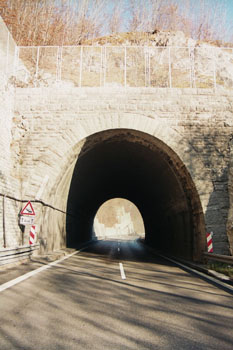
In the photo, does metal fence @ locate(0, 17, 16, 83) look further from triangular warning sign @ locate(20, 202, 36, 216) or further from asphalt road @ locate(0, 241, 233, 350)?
asphalt road @ locate(0, 241, 233, 350)

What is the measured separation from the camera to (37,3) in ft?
90.7

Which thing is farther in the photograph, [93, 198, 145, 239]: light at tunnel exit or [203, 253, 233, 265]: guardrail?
[93, 198, 145, 239]: light at tunnel exit

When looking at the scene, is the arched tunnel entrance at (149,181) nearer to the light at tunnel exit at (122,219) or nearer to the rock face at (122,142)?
the rock face at (122,142)

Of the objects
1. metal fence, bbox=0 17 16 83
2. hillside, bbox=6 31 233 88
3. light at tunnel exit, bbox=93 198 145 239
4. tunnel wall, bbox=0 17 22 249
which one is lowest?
light at tunnel exit, bbox=93 198 145 239

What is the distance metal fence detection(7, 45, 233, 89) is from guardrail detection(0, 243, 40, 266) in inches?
327

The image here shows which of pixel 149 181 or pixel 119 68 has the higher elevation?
pixel 119 68

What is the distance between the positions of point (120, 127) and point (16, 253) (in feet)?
22.6

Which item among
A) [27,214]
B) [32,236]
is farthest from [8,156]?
[32,236]

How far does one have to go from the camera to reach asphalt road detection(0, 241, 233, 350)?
3496 millimetres

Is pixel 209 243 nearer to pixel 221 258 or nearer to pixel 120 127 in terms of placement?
pixel 221 258

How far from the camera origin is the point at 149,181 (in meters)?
19.4

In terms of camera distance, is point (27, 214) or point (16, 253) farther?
point (27, 214)

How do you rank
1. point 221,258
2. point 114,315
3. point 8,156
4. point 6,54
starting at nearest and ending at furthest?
point 114,315 → point 221,258 → point 8,156 → point 6,54

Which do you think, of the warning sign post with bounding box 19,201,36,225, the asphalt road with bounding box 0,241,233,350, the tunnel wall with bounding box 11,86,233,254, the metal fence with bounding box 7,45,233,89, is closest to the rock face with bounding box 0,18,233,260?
the tunnel wall with bounding box 11,86,233,254
